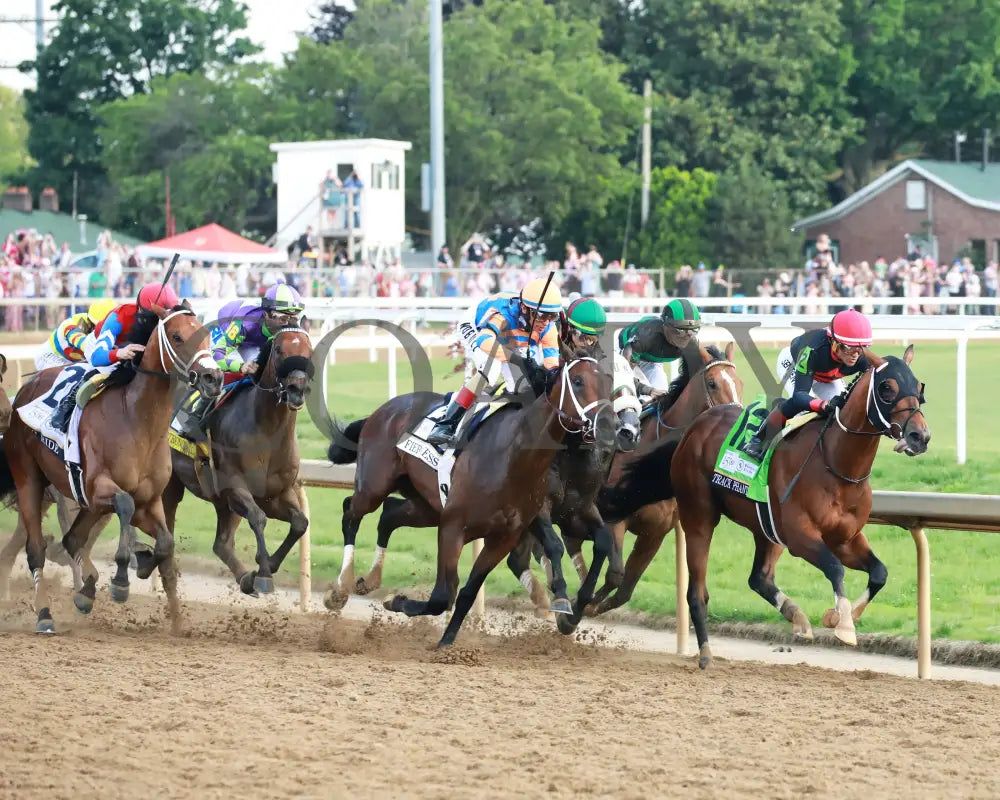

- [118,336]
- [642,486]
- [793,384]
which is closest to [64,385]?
[118,336]

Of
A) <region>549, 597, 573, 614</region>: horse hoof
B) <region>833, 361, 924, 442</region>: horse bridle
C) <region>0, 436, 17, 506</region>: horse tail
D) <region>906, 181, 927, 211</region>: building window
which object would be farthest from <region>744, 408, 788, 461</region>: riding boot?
<region>906, 181, 927, 211</region>: building window

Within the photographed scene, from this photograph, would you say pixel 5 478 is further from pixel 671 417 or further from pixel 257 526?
pixel 671 417

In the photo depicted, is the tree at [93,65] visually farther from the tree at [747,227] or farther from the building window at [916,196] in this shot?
the building window at [916,196]

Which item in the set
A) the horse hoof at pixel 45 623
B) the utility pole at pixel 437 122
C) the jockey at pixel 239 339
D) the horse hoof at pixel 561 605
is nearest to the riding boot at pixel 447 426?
the horse hoof at pixel 561 605

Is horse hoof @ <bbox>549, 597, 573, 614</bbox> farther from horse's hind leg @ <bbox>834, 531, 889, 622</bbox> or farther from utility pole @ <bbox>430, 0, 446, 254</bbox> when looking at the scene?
utility pole @ <bbox>430, 0, 446, 254</bbox>

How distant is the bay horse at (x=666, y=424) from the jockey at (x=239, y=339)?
1748 millimetres

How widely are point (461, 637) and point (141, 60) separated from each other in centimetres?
4139

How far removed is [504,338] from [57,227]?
33065 millimetres

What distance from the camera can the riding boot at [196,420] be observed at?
844cm

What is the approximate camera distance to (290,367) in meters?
7.77

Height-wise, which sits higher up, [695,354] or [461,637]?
[695,354]

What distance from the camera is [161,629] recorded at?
808 cm

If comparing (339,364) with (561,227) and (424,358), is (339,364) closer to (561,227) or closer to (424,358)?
(424,358)

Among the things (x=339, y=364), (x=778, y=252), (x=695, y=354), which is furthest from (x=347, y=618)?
(x=778, y=252)
